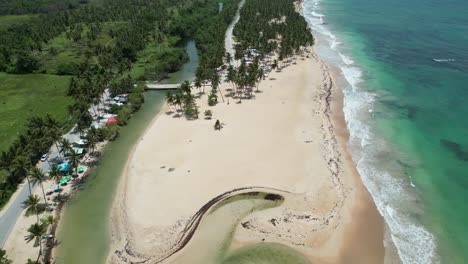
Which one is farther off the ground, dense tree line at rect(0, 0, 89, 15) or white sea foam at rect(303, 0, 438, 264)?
dense tree line at rect(0, 0, 89, 15)

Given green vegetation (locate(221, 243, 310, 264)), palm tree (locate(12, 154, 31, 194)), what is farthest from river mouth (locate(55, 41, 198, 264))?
green vegetation (locate(221, 243, 310, 264))

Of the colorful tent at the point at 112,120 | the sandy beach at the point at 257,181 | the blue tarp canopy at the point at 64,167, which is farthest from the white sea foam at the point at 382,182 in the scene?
the blue tarp canopy at the point at 64,167

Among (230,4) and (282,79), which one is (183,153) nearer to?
(282,79)

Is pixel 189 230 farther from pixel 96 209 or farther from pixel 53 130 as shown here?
pixel 53 130

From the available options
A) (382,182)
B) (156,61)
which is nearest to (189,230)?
(382,182)

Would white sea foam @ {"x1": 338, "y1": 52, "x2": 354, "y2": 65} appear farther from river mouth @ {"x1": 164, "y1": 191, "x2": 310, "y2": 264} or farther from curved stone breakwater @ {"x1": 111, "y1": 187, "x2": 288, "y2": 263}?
river mouth @ {"x1": 164, "y1": 191, "x2": 310, "y2": 264}
